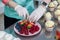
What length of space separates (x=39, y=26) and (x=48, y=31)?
0.09m

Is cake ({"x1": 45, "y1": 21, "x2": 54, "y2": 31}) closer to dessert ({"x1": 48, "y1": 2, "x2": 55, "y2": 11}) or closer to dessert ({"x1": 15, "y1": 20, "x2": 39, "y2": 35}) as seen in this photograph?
dessert ({"x1": 15, "y1": 20, "x2": 39, "y2": 35})

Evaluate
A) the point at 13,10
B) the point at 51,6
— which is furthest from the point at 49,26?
the point at 13,10

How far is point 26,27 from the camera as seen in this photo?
1600mm

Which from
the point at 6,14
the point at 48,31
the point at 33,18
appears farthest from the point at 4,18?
the point at 48,31

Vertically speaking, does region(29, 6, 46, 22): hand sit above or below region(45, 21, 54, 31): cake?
above

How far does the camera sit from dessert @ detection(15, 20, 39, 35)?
159 cm

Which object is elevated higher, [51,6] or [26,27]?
[51,6]

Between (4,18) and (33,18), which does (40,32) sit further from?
(4,18)

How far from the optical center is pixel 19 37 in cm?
158

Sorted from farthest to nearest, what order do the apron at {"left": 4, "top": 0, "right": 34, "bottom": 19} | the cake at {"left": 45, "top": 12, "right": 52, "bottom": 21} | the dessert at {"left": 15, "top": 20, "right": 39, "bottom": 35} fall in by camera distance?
the apron at {"left": 4, "top": 0, "right": 34, "bottom": 19} → the cake at {"left": 45, "top": 12, "right": 52, "bottom": 21} → the dessert at {"left": 15, "top": 20, "right": 39, "bottom": 35}

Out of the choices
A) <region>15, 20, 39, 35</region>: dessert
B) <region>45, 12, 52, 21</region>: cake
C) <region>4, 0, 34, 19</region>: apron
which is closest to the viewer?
<region>15, 20, 39, 35</region>: dessert

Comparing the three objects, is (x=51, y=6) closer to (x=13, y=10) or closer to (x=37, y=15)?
(x=37, y=15)

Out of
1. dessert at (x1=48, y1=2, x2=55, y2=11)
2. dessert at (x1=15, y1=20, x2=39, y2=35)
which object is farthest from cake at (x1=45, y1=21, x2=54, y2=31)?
dessert at (x1=48, y1=2, x2=55, y2=11)

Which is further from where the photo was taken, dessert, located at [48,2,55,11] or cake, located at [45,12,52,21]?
dessert, located at [48,2,55,11]
